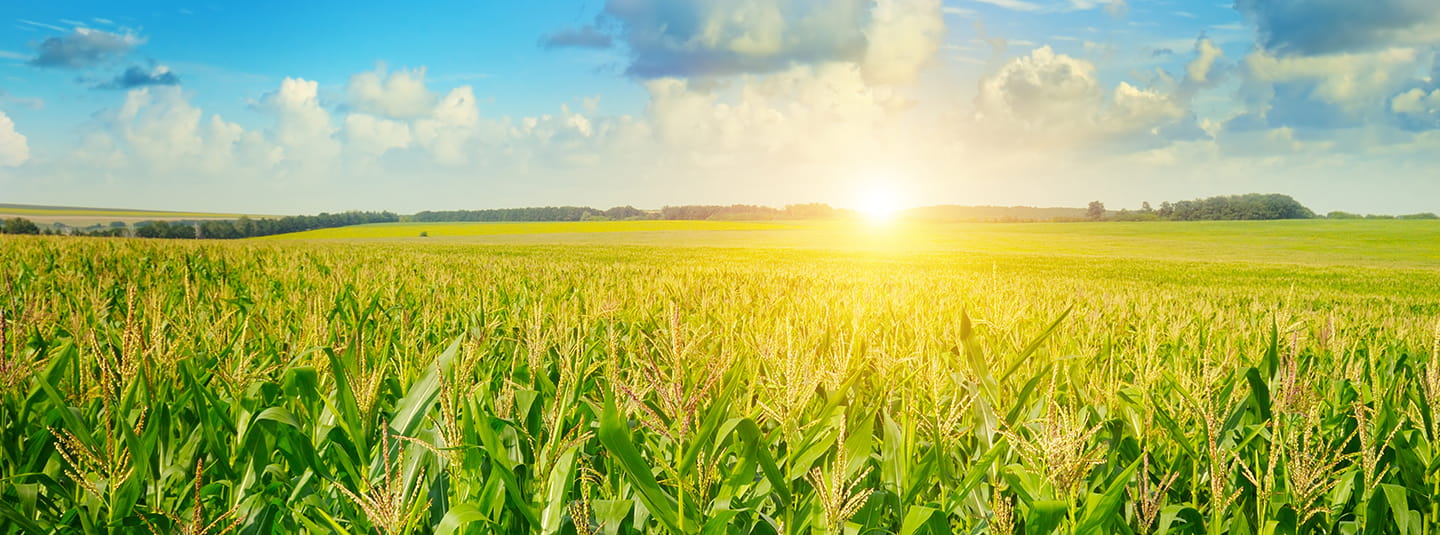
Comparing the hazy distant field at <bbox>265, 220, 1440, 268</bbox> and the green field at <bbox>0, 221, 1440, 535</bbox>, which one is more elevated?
the green field at <bbox>0, 221, 1440, 535</bbox>

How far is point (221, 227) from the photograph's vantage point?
79250mm

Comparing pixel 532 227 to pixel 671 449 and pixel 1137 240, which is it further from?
pixel 671 449

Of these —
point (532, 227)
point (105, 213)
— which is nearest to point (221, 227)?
point (532, 227)

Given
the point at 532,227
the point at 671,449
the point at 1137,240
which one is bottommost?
the point at 1137,240

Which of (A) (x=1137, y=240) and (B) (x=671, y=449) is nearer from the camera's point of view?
(B) (x=671, y=449)

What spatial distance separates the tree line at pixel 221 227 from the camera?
60.4m

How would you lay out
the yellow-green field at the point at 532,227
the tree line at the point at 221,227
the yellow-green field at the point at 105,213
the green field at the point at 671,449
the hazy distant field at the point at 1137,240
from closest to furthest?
1. the green field at the point at 671,449
2. the hazy distant field at the point at 1137,240
3. the tree line at the point at 221,227
4. the yellow-green field at the point at 532,227
5. the yellow-green field at the point at 105,213

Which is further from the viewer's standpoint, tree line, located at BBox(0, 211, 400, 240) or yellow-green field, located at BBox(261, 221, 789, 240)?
yellow-green field, located at BBox(261, 221, 789, 240)

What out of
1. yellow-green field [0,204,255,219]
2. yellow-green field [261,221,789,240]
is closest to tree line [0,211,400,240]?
yellow-green field [261,221,789,240]

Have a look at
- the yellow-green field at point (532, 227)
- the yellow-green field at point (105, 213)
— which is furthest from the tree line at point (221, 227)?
the yellow-green field at point (105, 213)

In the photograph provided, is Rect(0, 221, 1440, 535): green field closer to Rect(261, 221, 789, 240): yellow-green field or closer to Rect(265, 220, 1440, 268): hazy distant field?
Rect(265, 220, 1440, 268): hazy distant field

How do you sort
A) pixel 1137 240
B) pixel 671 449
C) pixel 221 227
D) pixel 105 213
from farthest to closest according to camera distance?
pixel 105 213 < pixel 221 227 < pixel 1137 240 < pixel 671 449

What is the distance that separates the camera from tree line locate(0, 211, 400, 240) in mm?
60375

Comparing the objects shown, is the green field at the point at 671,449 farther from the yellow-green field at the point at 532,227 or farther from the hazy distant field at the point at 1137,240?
the yellow-green field at the point at 532,227
